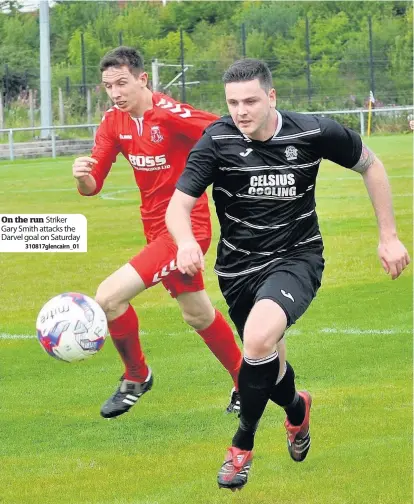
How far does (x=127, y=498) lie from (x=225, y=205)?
1510 millimetres

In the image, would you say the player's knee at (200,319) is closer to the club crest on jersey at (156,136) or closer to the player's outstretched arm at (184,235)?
the club crest on jersey at (156,136)

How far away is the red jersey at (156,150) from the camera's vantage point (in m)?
6.97

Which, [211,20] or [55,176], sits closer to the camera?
[55,176]

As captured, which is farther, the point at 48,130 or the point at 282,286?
the point at 48,130

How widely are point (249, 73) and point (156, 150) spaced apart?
1705 millimetres

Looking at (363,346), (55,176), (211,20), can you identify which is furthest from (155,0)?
(363,346)

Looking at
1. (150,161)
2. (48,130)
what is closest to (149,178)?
(150,161)

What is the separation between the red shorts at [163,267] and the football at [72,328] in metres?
0.37

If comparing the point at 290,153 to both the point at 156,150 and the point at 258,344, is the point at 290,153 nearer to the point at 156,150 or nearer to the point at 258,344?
the point at 258,344

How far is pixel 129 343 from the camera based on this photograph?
701cm

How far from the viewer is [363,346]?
8734mm

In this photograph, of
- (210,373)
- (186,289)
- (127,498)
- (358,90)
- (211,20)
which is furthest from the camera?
(211,20)

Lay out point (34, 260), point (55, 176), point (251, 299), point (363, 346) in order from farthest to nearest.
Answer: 1. point (55, 176)
2. point (34, 260)
3. point (363, 346)
4. point (251, 299)

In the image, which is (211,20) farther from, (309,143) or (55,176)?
(309,143)
